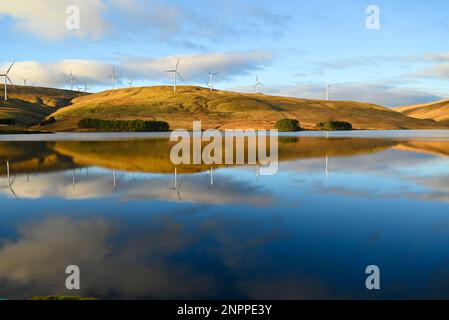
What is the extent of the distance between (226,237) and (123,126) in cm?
17093

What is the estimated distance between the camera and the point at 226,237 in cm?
1634

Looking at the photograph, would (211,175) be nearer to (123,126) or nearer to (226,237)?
(226,237)

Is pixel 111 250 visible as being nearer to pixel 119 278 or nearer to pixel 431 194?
pixel 119 278

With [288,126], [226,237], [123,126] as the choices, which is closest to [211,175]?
[226,237]

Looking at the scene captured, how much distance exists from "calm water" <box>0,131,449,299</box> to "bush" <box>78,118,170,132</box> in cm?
15043

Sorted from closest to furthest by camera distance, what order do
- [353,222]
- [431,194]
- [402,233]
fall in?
1. [402,233]
2. [353,222]
3. [431,194]

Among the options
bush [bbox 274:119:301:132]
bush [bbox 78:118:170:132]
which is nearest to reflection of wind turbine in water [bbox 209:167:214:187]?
bush [bbox 78:118:170:132]

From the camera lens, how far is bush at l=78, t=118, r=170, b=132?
179812 millimetres

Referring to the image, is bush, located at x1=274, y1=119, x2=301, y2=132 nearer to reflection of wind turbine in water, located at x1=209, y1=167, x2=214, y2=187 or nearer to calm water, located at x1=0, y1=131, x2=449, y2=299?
reflection of wind turbine in water, located at x1=209, y1=167, x2=214, y2=187

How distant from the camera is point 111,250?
14773 millimetres
